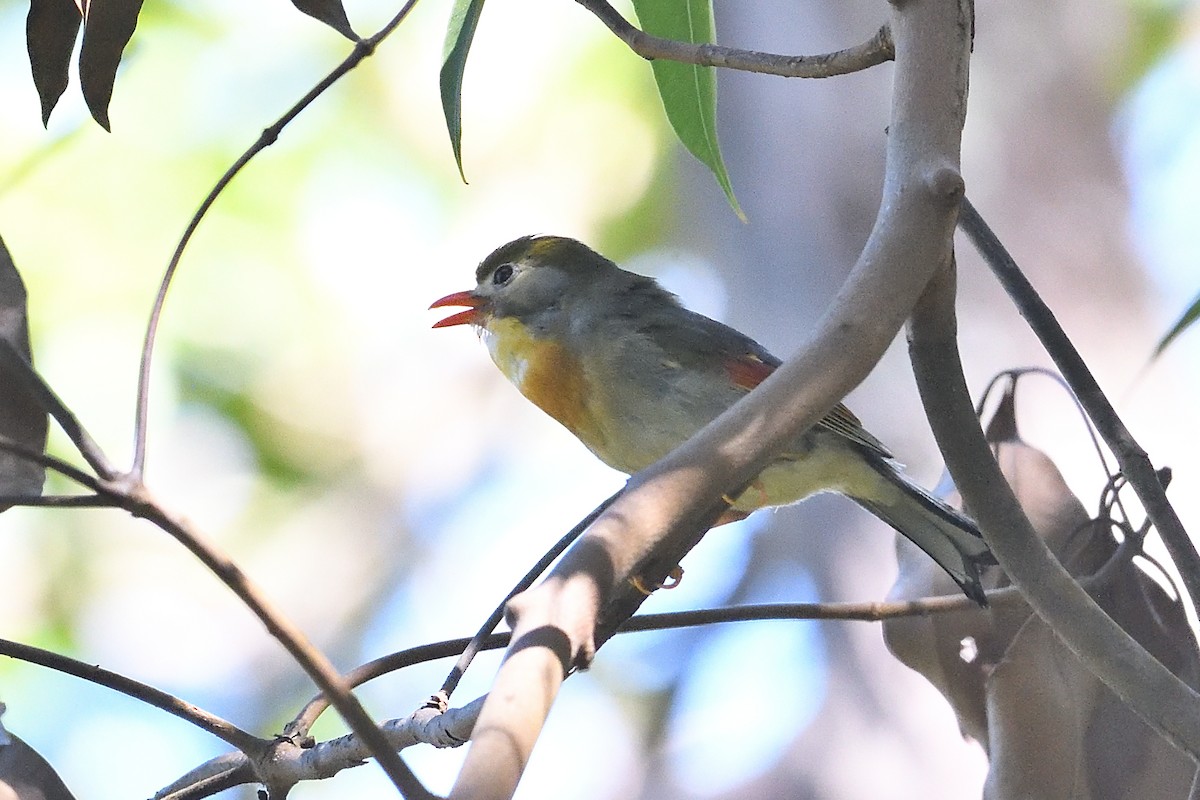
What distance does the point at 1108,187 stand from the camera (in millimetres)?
4738

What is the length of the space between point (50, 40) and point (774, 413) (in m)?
1.08

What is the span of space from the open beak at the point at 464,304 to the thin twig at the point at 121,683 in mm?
1747

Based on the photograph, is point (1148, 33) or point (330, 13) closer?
point (330, 13)

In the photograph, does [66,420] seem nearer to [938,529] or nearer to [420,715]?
→ [420,715]

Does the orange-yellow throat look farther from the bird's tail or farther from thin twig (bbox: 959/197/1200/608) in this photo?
thin twig (bbox: 959/197/1200/608)

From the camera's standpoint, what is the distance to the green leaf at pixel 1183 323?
1.40m

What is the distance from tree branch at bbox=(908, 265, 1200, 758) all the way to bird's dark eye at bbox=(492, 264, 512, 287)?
1.90 metres

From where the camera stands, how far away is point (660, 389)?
243 cm

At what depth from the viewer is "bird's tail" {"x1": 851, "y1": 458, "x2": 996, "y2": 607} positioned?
1916 mm

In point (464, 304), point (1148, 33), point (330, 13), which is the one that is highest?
point (1148, 33)

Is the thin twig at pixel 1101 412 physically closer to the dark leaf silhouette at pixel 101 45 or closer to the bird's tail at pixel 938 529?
the bird's tail at pixel 938 529

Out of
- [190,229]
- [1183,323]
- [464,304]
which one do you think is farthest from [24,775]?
[464,304]

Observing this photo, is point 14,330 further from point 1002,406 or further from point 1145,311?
point 1145,311

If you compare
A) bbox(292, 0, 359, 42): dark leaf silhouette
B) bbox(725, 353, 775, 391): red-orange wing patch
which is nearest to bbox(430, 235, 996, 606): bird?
bbox(725, 353, 775, 391): red-orange wing patch
